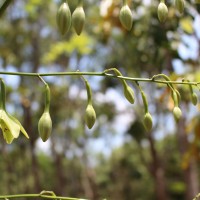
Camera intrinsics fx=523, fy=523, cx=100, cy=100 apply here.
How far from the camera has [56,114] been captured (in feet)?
42.7

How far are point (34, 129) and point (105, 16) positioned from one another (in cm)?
857

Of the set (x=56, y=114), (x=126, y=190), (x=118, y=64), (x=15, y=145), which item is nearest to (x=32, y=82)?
(x=56, y=114)

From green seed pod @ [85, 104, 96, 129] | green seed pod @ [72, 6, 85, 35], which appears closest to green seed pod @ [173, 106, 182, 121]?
green seed pod @ [85, 104, 96, 129]

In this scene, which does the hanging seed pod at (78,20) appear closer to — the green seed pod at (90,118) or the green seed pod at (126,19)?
the green seed pod at (126,19)

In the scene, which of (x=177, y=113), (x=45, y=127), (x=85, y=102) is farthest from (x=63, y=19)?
(x=85, y=102)

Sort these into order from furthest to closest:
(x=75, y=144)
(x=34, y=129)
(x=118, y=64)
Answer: (x=75, y=144)
(x=34, y=129)
(x=118, y=64)

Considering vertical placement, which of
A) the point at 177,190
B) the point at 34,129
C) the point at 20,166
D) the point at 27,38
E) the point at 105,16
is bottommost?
the point at 177,190

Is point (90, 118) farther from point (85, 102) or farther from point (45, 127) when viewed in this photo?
point (85, 102)

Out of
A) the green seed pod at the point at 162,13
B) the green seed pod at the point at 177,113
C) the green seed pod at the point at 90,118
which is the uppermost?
the green seed pod at the point at 162,13

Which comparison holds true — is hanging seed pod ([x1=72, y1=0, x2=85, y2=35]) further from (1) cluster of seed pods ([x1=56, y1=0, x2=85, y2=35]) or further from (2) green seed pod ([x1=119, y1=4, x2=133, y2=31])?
(2) green seed pod ([x1=119, y1=4, x2=133, y2=31])

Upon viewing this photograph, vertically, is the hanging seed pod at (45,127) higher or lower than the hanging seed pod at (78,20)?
lower

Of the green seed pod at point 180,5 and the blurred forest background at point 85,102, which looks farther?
A: the blurred forest background at point 85,102

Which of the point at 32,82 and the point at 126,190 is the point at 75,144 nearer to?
the point at 126,190

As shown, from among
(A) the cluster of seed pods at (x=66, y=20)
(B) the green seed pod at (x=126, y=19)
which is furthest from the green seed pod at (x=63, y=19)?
(B) the green seed pod at (x=126, y=19)
